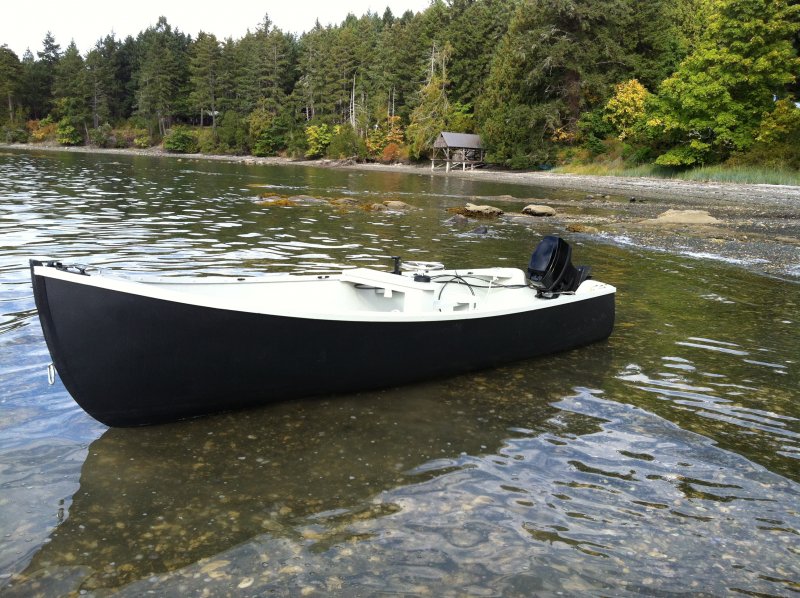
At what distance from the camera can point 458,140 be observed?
59.0 metres

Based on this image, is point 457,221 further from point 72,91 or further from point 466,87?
point 72,91

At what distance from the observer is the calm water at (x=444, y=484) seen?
338 cm

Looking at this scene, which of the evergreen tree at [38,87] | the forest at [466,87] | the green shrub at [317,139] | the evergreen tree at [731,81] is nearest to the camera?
the evergreen tree at [731,81]

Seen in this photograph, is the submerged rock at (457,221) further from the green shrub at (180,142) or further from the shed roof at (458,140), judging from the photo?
the green shrub at (180,142)

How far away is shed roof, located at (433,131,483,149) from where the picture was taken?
58.2 m

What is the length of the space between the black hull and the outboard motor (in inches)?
70.4

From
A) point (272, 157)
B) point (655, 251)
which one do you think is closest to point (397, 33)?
point (272, 157)

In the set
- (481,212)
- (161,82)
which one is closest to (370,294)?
(481,212)

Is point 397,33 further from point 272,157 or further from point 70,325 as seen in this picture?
point 70,325

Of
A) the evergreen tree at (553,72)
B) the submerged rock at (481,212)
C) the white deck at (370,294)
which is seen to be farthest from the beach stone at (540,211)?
the evergreen tree at (553,72)

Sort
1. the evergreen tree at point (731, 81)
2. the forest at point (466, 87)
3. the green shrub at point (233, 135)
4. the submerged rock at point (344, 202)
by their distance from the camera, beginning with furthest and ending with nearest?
the green shrub at point (233, 135)
the forest at point (466, 87)
the evergreen tree at point (731, 81)
the submerged rock at point (344, 202)

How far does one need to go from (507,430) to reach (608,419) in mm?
1047

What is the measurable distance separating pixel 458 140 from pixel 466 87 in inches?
477

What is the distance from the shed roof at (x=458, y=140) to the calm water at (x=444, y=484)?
52.2 meters
